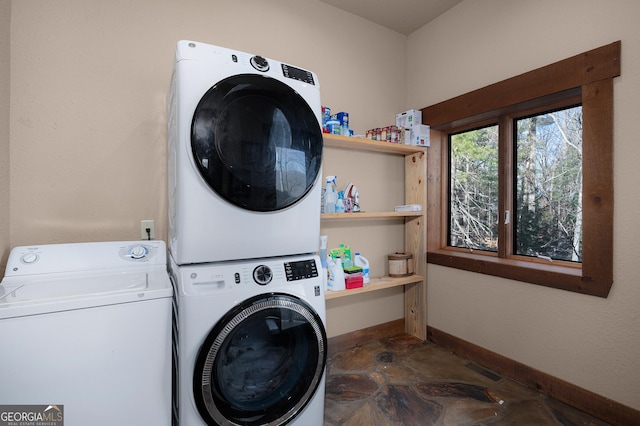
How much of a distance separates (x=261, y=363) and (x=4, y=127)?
1628mm

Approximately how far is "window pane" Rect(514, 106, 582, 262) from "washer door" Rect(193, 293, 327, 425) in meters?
1.70

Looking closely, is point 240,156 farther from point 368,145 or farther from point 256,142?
point 368,145

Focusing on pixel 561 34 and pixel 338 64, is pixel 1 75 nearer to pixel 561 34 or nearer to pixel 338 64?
pixel 338 64

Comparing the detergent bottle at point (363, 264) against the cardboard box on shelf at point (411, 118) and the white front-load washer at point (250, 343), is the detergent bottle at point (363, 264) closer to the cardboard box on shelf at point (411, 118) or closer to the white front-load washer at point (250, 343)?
the white front-load washer at point (250, 343)

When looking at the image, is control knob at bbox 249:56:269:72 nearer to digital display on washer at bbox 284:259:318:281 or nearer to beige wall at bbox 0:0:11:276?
digital display on washer at bbox 284:259:318:281

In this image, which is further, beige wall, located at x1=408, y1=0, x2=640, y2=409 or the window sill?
the window sill

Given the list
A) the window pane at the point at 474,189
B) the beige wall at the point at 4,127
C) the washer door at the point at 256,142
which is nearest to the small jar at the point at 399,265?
the window pane at the point at 474,189

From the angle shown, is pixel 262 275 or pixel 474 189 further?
pixel 474 189

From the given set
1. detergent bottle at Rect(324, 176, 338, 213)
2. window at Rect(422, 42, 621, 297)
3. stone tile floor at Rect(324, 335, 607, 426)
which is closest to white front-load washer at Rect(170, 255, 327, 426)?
stone tile floor at Rect(324, 335, 607, 426)

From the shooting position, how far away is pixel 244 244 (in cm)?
138

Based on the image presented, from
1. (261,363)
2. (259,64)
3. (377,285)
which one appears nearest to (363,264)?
(377,285)

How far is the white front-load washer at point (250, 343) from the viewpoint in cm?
121

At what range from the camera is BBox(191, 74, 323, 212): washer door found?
1.28 metres

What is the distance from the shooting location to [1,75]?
140 centimetres
